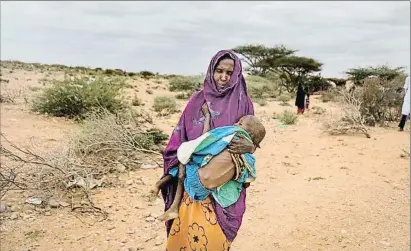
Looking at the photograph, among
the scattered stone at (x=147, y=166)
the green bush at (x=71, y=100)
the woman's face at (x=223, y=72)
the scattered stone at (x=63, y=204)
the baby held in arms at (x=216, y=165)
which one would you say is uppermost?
the woman's face at (x=223, y=72)

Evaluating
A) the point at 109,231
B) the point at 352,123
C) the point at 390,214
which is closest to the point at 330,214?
the point at 390,214

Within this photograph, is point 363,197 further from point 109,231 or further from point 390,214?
point 109,231

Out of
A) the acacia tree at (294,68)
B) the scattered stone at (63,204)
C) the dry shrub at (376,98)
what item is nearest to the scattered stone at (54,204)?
the scattered stone at (63,204)

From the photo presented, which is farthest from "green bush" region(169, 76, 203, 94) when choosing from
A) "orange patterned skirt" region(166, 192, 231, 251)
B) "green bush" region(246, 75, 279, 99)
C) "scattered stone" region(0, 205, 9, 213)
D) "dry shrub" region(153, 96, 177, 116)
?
"orange patterned skirt" region(166, 192, 231, 251)

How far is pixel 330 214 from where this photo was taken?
15.0 ft

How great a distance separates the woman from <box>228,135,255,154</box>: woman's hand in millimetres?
205

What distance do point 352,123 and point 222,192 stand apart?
7537 mm

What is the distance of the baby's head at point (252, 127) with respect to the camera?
227cm

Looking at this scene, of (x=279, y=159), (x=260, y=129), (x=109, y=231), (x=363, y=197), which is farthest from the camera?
(x=279, y=159)

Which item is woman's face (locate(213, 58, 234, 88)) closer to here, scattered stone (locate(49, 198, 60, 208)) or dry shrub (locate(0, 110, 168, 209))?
dry shrub (locate(0, 110, 168, 209))

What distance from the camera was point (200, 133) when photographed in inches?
95.2

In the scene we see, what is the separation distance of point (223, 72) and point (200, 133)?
36 cm

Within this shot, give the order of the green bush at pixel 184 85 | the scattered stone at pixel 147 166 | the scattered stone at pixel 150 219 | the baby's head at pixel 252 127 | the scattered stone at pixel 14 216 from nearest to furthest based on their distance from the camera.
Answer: the baby's head at pixel 252 127, the scattered stone at pixel 14 216, the scattered stone at pixel 150 219, the scattered stone at pixel 147 166, the green bush at pixel 184 85

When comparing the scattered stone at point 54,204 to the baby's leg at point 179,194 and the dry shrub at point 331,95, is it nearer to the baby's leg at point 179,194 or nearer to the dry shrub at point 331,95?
the baby's leg at point 179,194
